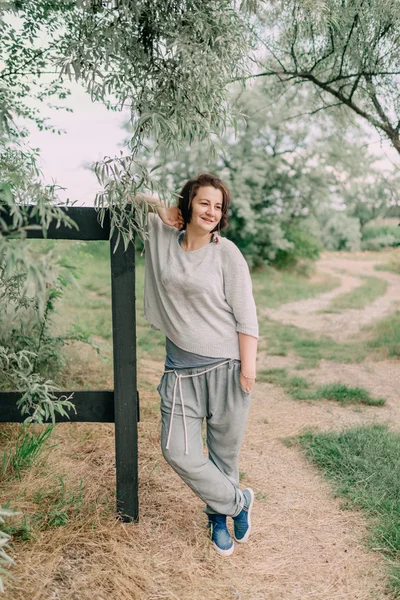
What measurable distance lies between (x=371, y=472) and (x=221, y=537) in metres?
1.28

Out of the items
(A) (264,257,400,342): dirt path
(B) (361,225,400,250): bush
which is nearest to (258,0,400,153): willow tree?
(A) (264,257,400,342): dirt path

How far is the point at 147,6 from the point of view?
8.21ft

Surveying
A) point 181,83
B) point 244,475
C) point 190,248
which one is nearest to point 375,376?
point 244,475

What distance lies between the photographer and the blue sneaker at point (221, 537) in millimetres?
2805

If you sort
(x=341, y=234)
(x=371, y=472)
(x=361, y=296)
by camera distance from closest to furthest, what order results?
1. (x=371, y=472)
2. (x=361, y=296)
3. (x=341, y=234)

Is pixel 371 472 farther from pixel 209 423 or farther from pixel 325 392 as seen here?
pixel 325 392

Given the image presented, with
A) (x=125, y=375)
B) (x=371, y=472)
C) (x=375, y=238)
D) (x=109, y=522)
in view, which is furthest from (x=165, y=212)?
(x=375, y=238)

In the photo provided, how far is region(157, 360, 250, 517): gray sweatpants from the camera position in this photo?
2.68m

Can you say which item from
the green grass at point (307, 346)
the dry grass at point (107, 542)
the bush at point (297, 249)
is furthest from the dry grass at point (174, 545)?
the bush at point (297, 249)

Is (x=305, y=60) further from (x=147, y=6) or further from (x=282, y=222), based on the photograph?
(x=282, y=222)

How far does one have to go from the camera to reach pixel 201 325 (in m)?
2.68

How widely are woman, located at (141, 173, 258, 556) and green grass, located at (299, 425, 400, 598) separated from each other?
Result: 0.83 metres

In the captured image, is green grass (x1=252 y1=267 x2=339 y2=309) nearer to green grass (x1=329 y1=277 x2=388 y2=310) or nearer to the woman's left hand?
green grass (x1=329 y1=277 x2=388 y2=310)

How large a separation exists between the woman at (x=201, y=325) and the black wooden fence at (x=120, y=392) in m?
0.15
